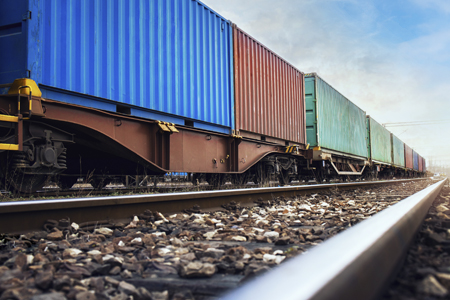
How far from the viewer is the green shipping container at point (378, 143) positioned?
70.2 ft

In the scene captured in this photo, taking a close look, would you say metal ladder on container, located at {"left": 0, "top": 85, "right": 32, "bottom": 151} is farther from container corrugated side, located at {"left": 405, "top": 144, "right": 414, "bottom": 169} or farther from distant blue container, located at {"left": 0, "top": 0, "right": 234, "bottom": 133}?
container corrugated side, located at {"left": 405, "top": 144, "right": 414, "bottom": 169}

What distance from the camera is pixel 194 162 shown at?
6836 mm

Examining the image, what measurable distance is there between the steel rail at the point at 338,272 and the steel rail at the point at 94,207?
251cm

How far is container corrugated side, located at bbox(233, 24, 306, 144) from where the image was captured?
8.55m

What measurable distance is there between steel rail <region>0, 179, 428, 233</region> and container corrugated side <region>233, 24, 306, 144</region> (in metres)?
4.22

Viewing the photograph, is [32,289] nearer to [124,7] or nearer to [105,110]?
[105,110]

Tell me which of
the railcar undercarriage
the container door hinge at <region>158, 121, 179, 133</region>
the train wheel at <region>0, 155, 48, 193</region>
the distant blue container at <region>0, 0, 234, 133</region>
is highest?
the distant blue container at <region>0, 0, 234, 133</region>

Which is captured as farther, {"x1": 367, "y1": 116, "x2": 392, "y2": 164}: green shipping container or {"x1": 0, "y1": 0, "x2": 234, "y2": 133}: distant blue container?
{"x1": 367, "y1": 116, "x2": 392, "y2": 164}: green shipping container

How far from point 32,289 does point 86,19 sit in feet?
15.2

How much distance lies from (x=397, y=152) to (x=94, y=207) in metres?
31.6

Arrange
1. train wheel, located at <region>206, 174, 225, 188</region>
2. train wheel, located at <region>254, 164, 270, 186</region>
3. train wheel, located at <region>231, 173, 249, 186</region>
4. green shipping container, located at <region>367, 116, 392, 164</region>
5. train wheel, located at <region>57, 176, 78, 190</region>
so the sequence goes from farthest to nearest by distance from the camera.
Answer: green shipping container, located at <region>367, 116, 392, 164</region>
train wheel, located at <region>254, 164, 270, 186</region>
train wheel, located at <region>231, 173, 249, 186</region>
train wheel, located at <region>206, 174, 225, 188</region>
train wheel, located at <region>57, 176, 78, 190</region>

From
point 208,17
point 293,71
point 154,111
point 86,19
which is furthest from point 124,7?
point 293,71

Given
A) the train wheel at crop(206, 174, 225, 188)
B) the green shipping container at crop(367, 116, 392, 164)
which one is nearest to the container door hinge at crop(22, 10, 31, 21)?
the train wheel at crop(206, 174, 225, 188)

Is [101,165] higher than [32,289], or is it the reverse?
[101,165]
